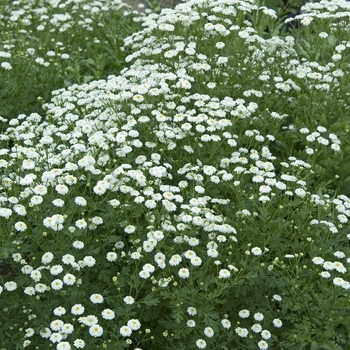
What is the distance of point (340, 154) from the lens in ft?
16.8

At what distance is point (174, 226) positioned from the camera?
4090mm

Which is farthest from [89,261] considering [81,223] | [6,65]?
[6,65]

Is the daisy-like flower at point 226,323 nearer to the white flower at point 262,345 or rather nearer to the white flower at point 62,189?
the white flower at point 262,345

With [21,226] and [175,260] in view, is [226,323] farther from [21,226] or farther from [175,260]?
[21,226]

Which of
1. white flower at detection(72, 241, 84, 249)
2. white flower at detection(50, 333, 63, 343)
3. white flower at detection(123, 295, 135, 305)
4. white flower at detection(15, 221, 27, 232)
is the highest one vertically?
white flower at detection(15, 221, 27, 232)

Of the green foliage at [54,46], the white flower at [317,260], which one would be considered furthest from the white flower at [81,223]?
the green foliage at [54,46]

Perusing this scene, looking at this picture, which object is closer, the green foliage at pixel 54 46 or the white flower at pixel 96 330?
the white flower at pixel 96 330

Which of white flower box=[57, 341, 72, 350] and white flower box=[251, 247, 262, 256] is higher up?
white flower box=[251, 247, 262, 256]

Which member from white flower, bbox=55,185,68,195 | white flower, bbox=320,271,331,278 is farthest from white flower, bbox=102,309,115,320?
white flower, bbox=320,271,331,278

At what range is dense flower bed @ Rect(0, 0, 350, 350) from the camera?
12.5 ft

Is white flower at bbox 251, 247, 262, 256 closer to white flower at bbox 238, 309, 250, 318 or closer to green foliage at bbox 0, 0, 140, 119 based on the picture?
white flower at bbox 238, 309, 250, 318

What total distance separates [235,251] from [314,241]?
0.54m

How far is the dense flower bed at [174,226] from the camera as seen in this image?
3.81 meters

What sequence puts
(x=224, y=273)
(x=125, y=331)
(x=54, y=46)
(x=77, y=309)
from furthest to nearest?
(x=54, y=46) → (x=224, y=273) → (x=77, y=309) → (x=125, y=331)
